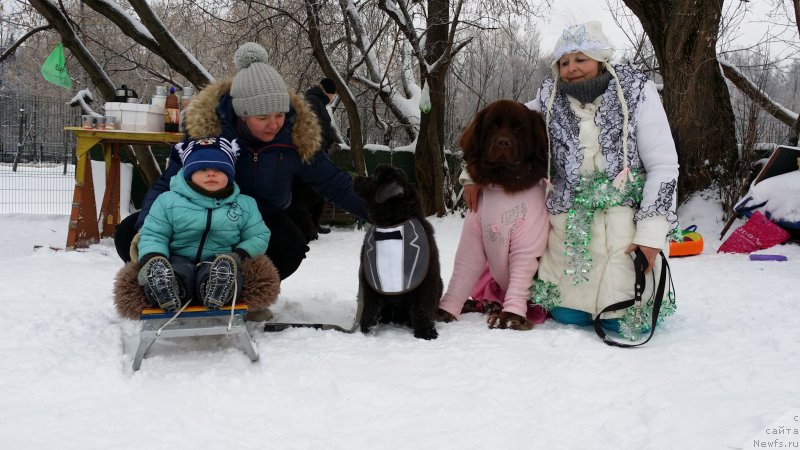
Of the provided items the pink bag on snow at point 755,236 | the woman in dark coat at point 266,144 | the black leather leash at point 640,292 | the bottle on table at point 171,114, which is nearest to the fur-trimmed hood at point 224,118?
the woman in dark coat at point 266,144

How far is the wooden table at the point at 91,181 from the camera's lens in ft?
17.1

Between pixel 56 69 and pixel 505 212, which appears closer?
pixel 505 212

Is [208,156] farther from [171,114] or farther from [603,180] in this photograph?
[171,114]

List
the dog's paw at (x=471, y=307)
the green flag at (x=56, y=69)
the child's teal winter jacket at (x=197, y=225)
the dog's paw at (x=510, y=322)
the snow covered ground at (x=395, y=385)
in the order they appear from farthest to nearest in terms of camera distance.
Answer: the green flag at (x=56, y=69), the dog's paw at (x=471, y=307), the dog's paw at (x=510, y=322), the child's teal winter jacket at (x=197, y=225), the snow covered ground at (x=395, y=385)

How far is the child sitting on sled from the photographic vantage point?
236cm

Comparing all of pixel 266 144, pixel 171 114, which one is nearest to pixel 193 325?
pixel 266 144

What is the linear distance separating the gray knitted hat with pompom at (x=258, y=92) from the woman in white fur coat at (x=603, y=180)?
4.59 feet

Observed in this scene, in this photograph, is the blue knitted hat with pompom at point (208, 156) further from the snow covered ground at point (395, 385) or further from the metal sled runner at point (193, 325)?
the snow covered ground at point (395, 385)

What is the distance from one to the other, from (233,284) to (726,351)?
2.12 metres

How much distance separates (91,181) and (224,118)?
3476 mm

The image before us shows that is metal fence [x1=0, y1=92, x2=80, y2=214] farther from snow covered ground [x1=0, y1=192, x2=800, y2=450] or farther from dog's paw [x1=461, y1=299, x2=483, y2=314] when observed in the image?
dog's paw [x1=461, y1=299, x2=483, y2=314]

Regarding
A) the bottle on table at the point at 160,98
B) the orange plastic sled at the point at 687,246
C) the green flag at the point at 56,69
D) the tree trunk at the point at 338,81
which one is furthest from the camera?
the tree trunk at the point at 338,81

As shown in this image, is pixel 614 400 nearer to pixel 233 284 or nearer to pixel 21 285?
pixel 233 284

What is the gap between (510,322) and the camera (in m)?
2.92
